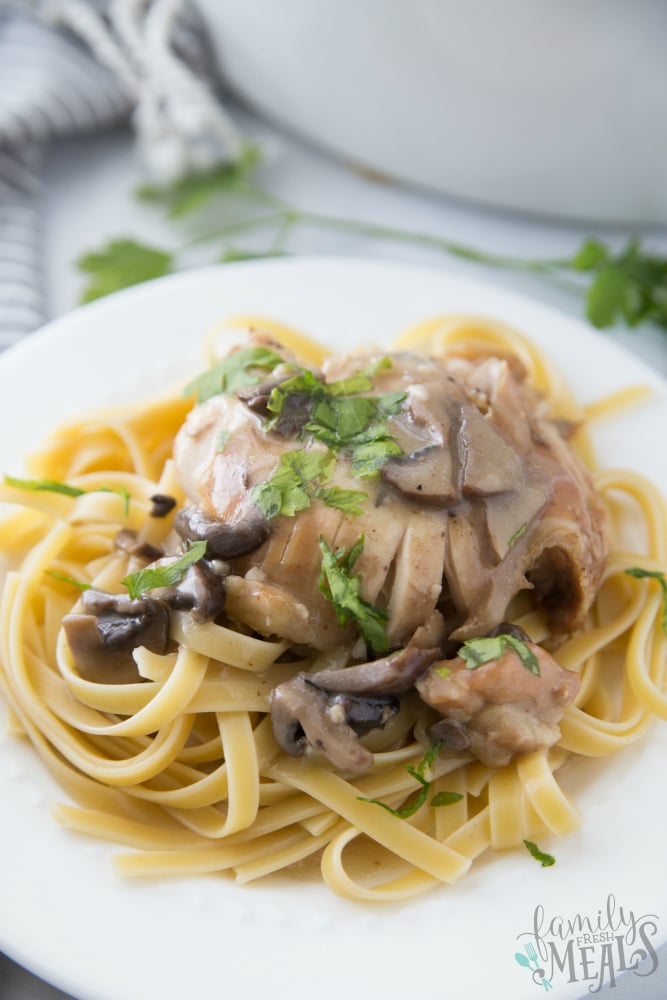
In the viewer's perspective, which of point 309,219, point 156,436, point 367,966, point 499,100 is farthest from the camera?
point 309,219

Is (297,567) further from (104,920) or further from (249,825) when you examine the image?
(104,920)

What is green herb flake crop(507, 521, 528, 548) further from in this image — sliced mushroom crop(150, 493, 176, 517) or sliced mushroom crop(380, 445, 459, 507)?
sliced mushroom crop(150, 493, 176, 517)

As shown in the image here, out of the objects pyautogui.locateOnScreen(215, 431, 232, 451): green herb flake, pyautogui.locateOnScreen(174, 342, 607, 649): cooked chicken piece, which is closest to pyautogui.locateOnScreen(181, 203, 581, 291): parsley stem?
pyautogui.locateOnScreen(174, 342, 607, 649): cooked chicken piece

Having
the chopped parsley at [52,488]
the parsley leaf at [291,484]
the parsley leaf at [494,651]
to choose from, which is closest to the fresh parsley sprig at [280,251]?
the chopped parsley at [52,488]

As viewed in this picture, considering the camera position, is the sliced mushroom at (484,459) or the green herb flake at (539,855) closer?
the green herb flake at (539,855)

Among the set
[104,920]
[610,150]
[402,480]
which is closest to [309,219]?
[610,150]

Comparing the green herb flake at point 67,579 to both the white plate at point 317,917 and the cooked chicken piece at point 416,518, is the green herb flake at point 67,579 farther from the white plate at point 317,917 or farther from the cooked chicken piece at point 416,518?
the white plate at point 317,917
